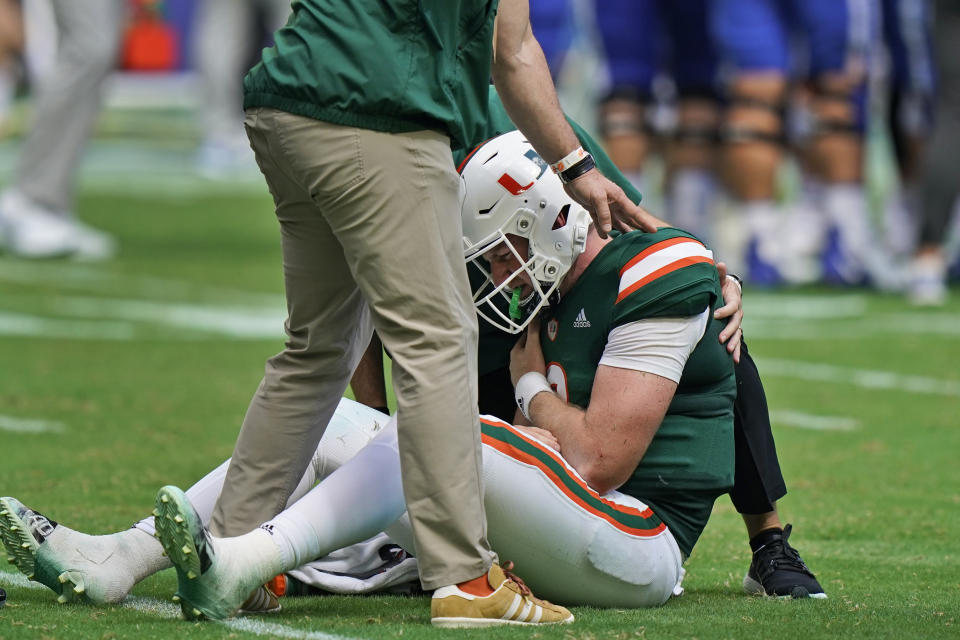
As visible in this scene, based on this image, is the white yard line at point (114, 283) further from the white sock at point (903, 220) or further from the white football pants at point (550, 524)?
the white football pants at point (550, 524)

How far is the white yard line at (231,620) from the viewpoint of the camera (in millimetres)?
3402

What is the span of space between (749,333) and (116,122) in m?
14.8

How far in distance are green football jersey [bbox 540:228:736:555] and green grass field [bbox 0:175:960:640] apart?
26 cm

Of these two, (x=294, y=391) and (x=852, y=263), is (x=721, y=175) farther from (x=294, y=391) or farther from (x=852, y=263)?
(x=294, y=391)

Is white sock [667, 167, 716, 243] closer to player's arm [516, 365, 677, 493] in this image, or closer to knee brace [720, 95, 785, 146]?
knee brace [720, 95, 785, 146]

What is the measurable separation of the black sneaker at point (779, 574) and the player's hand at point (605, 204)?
32.0 inches

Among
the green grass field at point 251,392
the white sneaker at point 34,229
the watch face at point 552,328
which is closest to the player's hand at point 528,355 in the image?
the watch face at point 552,328

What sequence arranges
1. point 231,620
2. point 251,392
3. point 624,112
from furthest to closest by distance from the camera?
point 624,112
point 251,392
point 231,620

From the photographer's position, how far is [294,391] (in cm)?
374

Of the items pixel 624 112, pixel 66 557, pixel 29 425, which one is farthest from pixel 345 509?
pixel 624 112

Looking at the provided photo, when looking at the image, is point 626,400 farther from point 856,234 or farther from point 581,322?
point 856,234

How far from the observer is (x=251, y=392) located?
707 cm

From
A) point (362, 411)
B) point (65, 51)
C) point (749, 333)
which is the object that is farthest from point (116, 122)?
point (362, 411)

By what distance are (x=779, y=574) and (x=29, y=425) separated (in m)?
3.11
